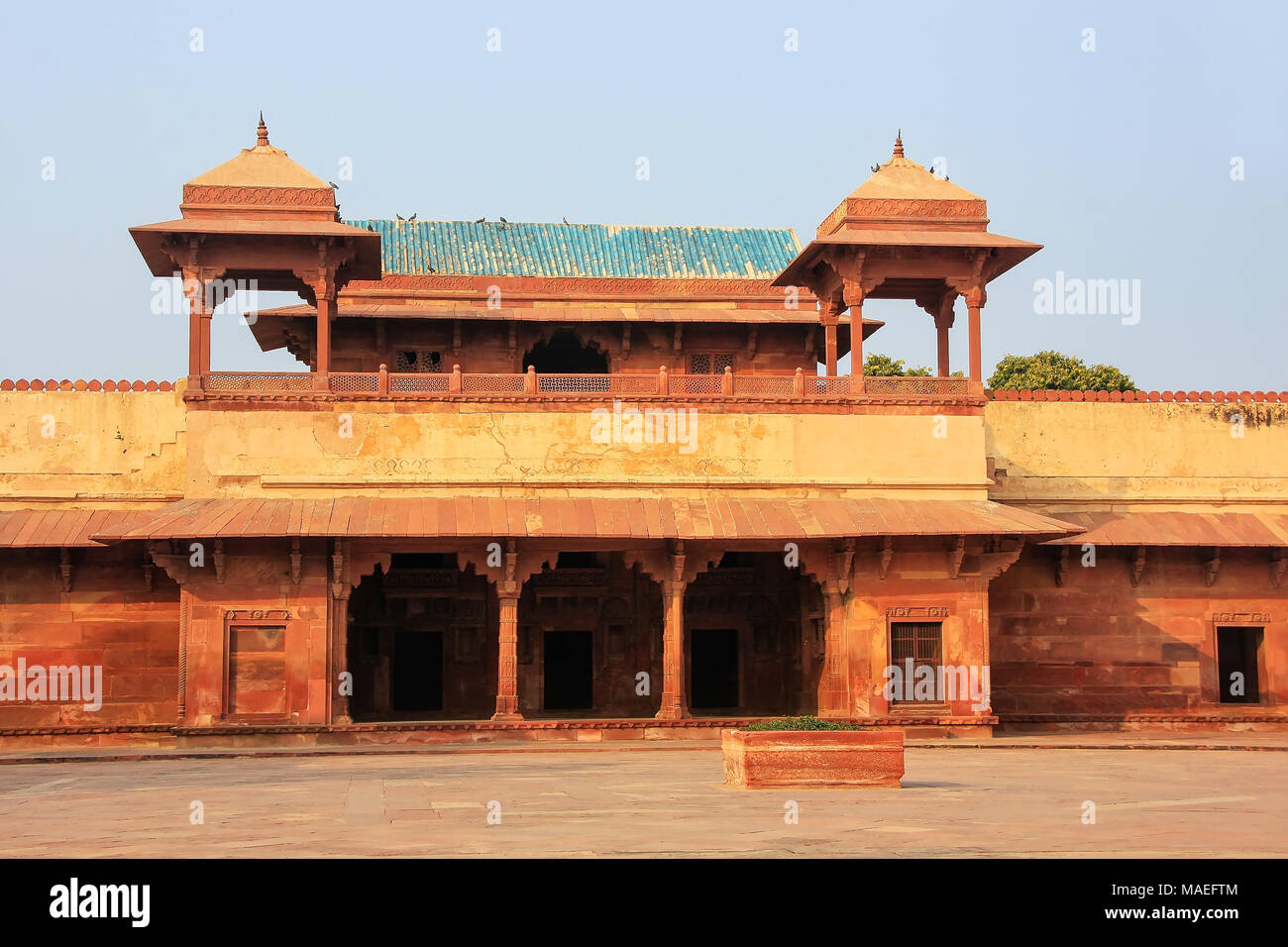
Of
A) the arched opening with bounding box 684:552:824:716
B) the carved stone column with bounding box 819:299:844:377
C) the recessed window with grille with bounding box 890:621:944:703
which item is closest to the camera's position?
the recessed window with grille with bounding box 890:621:944:703

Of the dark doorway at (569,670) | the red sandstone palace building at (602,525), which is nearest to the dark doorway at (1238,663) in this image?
the red sandstone palace building at (602,525)

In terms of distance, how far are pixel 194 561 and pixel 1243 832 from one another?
1691 centimetres

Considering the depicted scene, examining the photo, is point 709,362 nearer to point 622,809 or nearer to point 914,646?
point 914,646

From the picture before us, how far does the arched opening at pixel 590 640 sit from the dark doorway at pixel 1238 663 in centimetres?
1017

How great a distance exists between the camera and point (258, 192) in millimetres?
25891

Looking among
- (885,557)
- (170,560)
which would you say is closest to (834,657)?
(885,557)

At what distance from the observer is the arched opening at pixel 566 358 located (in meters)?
32.5

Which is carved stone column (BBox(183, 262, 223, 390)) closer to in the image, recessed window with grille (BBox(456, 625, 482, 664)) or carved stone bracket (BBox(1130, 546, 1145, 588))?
recessed window with grille (BBox(456, 625, 482, 664))

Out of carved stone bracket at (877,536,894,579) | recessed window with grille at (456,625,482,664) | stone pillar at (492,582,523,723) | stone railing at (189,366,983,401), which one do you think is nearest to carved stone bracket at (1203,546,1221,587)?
stone railing at (189,366,983,401)

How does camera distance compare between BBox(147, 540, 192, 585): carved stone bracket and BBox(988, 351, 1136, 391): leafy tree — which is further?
BBox(988, 351, 1136, 391): leafy tree

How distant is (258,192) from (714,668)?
11934 mm

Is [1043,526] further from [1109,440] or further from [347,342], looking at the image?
[347,342]

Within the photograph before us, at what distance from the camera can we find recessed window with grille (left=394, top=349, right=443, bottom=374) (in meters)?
31.1

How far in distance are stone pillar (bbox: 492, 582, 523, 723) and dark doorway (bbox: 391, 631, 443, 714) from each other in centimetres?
464
